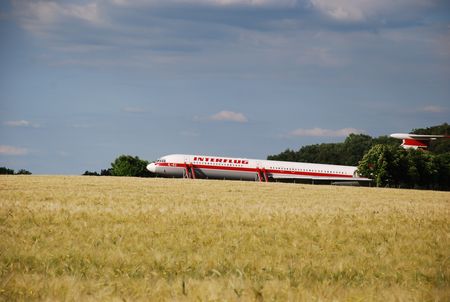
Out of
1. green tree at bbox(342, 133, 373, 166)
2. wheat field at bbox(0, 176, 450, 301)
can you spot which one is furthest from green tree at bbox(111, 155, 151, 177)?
wheat field at bbox(0, 176, 450, 301)

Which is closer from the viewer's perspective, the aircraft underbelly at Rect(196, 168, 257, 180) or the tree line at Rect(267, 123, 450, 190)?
the tree line at Rect(267, 123, 450, 190)

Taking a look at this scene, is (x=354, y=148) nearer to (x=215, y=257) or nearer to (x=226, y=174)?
(x=226, y=174)

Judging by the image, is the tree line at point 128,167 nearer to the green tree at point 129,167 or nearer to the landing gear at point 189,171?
the green tree at point 129,167

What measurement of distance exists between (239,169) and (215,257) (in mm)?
89878

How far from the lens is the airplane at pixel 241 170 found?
330 feet

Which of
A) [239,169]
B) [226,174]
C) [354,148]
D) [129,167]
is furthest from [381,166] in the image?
[354,148]

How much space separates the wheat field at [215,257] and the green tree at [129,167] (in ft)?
365

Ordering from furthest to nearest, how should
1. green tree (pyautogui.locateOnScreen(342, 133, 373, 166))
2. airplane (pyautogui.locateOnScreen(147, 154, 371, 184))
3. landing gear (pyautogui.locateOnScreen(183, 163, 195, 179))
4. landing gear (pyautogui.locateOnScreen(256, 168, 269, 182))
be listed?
green tree (pyautogui.locateOnScreen(342, 133, 373, 166)) < landing gear (pyautogui.locateOnScreen(256, 168, 269, 182)) < airplane (pyautogui.locateOnScreen(147, 154, 371, 184)) < landing gear (pyautogui.locateOnScreen(183, 163, 195, 179))

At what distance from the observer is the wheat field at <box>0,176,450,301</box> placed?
30.4ft

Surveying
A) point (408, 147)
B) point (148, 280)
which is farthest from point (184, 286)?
point (408, 147)

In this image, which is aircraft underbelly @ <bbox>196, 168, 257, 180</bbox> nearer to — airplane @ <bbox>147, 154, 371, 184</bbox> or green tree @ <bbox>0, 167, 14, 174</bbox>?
airplane @ <bbox>147, 154, 371, 184</bbox>

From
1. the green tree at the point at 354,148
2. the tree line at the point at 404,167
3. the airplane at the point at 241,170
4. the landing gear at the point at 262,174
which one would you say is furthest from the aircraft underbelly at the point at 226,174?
the green tree at the point at 354,148

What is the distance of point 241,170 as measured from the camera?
10275cm

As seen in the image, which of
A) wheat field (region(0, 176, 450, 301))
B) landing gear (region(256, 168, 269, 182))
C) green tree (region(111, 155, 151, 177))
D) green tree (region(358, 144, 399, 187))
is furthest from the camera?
green tree (region(111, 155, 151, 177))
